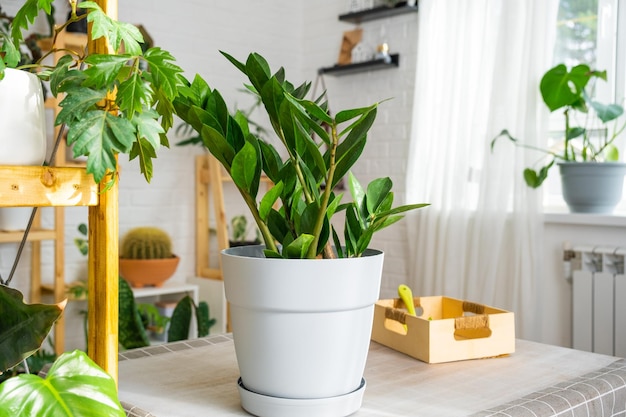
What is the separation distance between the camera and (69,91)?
683mm

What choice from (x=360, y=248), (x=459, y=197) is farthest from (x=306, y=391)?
(x=459, y=197)

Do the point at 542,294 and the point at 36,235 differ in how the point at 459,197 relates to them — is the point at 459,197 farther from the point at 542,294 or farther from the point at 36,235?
the point at 36,235

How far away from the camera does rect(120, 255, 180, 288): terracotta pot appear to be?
3.13 meters

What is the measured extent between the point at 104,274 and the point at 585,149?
237 centimetres

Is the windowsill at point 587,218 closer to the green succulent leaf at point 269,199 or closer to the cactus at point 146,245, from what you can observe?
the cactus at point 146,245

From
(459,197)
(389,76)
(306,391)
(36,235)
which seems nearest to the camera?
(306,391)

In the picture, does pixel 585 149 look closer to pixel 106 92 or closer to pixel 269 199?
pixel 269 199

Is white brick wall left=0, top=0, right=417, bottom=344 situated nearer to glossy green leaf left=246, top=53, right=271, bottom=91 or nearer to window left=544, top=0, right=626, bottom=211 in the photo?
window left=544, top=0, right=626, bottom=211

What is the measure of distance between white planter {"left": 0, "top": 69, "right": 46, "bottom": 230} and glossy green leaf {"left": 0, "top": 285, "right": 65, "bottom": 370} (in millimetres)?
140

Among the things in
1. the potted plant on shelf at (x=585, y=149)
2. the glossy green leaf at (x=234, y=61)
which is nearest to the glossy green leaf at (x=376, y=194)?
the glossy green leaf at (x=234, y=61)

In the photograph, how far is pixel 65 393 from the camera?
1.94ft

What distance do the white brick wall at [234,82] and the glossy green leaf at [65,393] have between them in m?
2.69

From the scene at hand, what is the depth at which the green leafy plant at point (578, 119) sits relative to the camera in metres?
2.65

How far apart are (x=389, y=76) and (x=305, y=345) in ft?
9.91
